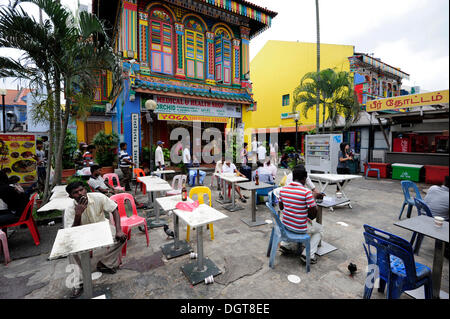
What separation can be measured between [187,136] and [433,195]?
12.4 meters

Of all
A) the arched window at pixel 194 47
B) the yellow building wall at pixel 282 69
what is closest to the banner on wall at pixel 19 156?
the arched window at pixel 194 47

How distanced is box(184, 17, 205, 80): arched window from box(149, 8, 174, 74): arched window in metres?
0.87

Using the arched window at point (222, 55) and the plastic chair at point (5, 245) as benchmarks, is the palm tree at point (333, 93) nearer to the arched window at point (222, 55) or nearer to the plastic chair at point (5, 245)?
the arched window at point (222, 55)

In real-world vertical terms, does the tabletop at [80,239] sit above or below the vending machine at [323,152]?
below

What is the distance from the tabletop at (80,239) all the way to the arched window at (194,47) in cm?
966

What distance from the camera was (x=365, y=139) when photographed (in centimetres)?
1370

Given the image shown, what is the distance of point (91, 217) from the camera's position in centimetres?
319

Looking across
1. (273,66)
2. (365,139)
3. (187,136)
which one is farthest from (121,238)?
(273,66)

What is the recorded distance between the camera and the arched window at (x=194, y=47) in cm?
1082

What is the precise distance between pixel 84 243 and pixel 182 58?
33.8 feet

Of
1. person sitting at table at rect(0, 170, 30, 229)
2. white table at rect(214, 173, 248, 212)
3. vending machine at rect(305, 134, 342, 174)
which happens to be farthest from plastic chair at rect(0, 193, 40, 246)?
vending machine at rect(305, 134, 342, 174)

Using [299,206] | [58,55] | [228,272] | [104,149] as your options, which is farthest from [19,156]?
[299,206]

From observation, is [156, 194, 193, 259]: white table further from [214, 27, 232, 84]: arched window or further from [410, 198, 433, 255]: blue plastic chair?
[214, 27, 232, 84]: arched window
